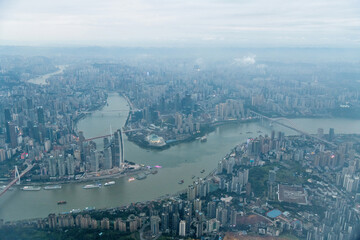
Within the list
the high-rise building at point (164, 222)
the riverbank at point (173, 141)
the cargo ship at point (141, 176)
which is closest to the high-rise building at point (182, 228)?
the high-rise building at point (164, 222)

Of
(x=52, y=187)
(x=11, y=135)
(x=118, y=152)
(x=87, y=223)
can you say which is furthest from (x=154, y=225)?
(x=11, y=135)

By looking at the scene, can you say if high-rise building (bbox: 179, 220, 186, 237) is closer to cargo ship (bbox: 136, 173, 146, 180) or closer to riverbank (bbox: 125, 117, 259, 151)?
cargo ship (bbox: 136, 173, 146, 180)

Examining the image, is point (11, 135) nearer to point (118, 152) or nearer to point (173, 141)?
point (118, 152)

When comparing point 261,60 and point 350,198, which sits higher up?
point 261,60

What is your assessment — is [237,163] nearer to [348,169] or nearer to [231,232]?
[348,169]

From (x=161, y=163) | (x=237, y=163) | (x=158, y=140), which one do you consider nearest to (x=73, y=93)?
(x=158, y=140)

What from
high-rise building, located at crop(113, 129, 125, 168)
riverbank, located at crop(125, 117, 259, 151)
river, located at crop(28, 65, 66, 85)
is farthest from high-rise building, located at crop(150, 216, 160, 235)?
river, located at crop(28, 65, 66, 85)

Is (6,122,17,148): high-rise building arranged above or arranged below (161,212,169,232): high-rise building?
above

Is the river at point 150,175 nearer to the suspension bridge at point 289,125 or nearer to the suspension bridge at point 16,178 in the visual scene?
the suspension bridge at point 16,178
